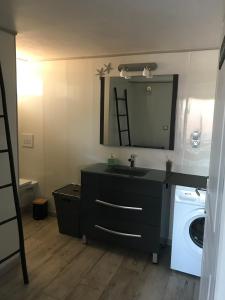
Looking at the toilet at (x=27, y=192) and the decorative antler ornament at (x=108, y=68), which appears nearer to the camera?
the decorative antler ornament at (x=108, y=68)

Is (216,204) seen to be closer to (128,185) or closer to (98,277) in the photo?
(128,185)

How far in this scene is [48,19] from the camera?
1.91 metres

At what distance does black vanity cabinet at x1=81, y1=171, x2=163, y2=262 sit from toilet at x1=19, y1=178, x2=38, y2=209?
1.16 m

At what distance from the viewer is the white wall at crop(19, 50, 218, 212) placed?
2797 millimetres

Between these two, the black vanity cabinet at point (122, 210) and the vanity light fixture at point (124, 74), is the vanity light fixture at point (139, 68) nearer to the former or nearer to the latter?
the vanity light fixture at point (124, 74)

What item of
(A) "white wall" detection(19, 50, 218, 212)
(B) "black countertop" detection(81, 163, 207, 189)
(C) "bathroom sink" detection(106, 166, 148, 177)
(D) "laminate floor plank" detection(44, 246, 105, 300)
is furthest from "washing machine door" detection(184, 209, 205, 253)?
(D) "laminate floor plank" detection(44, 246, 105, 300)

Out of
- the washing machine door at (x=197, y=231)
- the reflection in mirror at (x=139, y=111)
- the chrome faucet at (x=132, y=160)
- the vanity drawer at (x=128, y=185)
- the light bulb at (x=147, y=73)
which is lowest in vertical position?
the washing machine door at (x=197, y=231)

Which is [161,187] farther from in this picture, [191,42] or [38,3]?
[38,3]

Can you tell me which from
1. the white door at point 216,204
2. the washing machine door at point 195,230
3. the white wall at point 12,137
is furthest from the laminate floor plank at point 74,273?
the white door at point 216,204

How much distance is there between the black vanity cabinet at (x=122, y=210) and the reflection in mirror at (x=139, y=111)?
0.63 metres

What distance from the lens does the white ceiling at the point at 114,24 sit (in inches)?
64.7

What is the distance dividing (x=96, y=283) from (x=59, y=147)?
6.26ft

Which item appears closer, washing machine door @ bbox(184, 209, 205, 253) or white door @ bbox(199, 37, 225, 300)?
white door @ bbox(199, 37, 225, 300)

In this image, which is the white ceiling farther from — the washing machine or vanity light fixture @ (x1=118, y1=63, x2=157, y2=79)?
the washing machine
